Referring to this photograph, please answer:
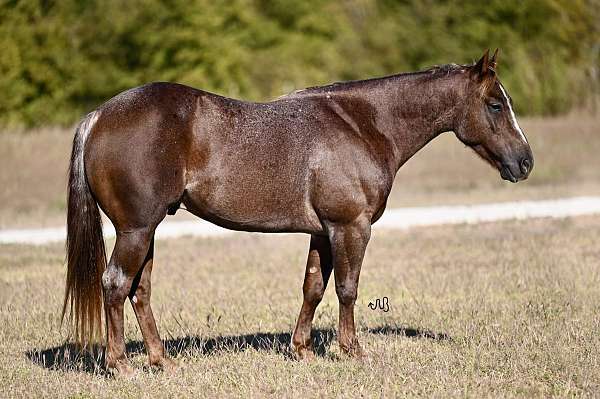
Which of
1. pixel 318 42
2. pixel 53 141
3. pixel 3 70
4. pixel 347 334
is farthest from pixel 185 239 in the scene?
pixel 318 42

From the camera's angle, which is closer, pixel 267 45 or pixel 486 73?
pixel 486 73

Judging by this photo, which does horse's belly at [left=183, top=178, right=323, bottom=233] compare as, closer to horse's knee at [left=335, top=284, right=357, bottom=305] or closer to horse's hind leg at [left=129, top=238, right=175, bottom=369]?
horse's knee at [left=335, top=284, right=357, bottom=305]

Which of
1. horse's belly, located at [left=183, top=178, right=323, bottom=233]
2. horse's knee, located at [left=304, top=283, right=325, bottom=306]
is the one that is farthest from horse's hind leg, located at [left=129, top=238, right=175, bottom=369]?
horse's knee, located at [left=304, top=283, right=325, bottom=306]

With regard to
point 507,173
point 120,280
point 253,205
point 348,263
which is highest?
point 507,173

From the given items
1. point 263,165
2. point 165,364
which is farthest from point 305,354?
point 263,165

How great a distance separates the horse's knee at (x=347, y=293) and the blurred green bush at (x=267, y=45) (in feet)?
77.7

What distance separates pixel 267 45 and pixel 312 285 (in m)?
32.3

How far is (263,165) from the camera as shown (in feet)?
23.4

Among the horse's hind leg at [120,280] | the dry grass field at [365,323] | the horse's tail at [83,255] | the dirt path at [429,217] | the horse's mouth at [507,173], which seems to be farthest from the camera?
the dirt path at [429,217]

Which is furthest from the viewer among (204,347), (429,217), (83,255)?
(429,217)

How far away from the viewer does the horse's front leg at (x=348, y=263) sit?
23.6 ft

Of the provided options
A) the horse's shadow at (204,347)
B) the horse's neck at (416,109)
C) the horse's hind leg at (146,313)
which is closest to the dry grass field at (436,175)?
the horse's shadow at (204,347)

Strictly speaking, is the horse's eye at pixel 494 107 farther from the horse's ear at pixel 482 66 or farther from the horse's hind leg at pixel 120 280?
the horse's hind leg at pixel 120 280

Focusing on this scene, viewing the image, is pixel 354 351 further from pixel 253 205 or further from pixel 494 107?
pixel 494 107
